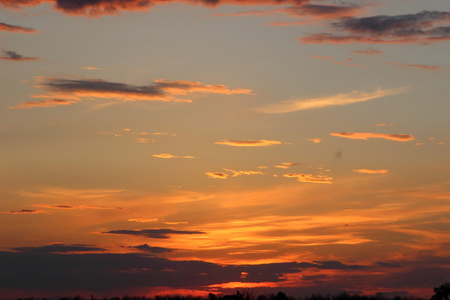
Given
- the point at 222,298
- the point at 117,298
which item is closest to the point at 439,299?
the point at 222,298

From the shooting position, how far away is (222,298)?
10512 cm

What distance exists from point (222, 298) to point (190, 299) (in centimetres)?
1119

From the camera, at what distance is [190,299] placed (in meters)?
115

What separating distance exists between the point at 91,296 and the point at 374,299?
1618 inches

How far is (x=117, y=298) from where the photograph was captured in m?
115

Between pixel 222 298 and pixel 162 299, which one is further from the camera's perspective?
pixel 162 299

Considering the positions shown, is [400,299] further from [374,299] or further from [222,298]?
[222,298]

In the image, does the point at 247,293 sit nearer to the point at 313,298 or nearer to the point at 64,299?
the point at 313,298

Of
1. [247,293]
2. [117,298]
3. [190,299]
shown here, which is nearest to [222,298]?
[247,293]

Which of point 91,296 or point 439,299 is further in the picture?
point 91,296

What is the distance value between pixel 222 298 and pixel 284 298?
9.95m

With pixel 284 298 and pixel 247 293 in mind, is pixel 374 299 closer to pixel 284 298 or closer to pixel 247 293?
pixel 284 298

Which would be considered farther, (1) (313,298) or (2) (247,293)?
(1) (313,298)

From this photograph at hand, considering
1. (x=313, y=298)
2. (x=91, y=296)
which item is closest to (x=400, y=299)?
(x=313, y=298)
